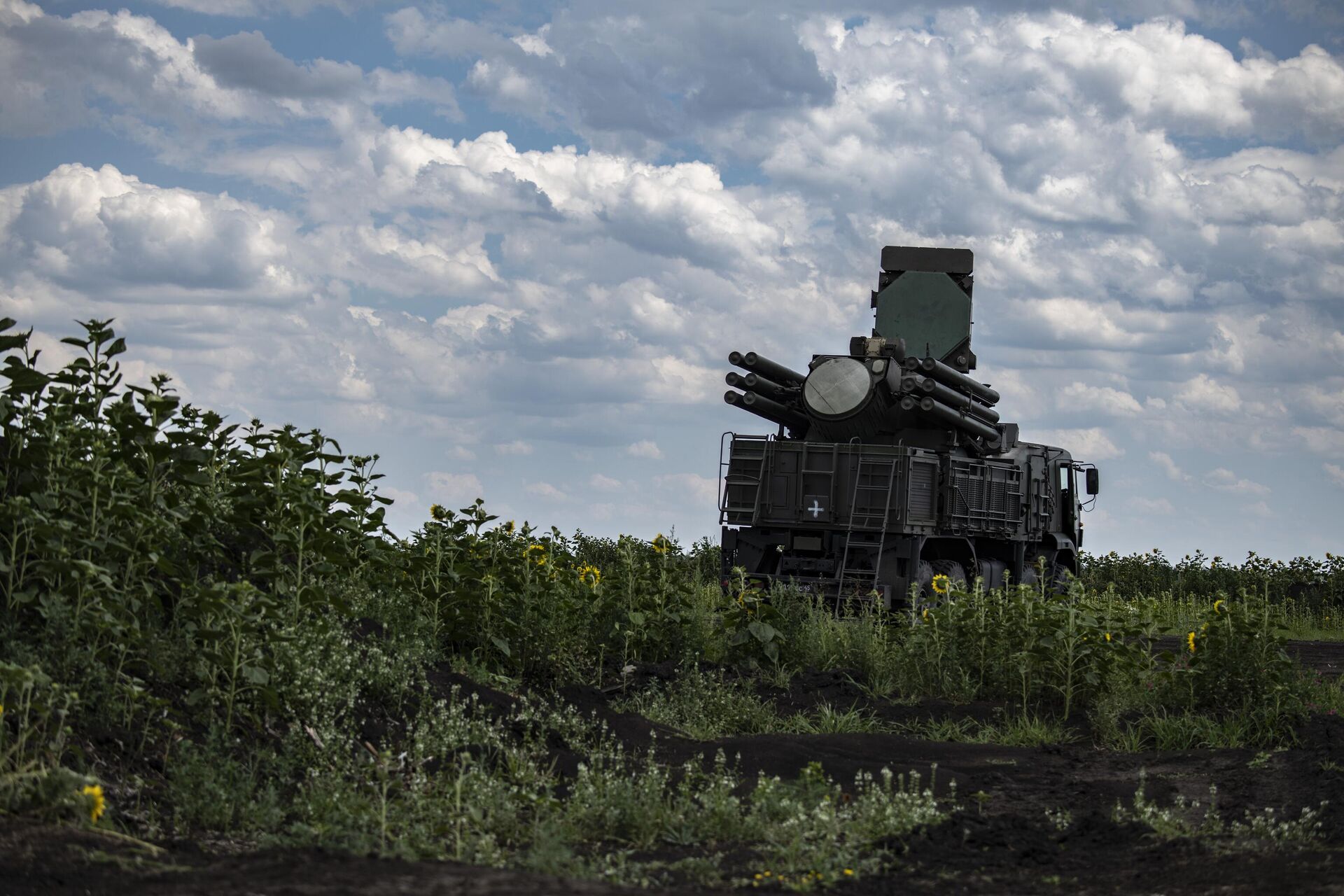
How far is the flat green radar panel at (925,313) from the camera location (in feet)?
66.4

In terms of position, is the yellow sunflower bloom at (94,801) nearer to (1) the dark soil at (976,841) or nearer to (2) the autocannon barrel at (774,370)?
(1) the dark soil at (976,841)

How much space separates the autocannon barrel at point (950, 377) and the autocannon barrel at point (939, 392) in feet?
0.30

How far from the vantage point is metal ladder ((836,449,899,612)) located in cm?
1725

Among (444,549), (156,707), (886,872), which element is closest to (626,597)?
(444,549)

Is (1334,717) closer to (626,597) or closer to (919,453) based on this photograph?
(626,597)

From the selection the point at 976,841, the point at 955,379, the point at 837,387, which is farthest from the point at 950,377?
the point at 976,841

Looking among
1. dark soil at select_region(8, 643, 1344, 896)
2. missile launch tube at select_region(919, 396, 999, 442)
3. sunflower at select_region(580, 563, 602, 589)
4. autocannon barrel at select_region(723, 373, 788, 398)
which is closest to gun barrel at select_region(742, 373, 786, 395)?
autocannon barrel at select_region(723, 373, 788, 398)

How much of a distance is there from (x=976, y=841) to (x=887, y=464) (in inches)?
434

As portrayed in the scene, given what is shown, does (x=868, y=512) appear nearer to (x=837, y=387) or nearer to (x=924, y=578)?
(x=924, y=578)

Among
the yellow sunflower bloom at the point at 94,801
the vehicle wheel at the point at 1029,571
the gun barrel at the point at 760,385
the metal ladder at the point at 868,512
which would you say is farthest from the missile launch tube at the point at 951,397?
the yellow sunflower bloom at the point at 94,801

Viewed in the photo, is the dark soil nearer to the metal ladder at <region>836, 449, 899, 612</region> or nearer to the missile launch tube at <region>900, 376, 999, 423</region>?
the metal ladder at <region>836, 449, 899, 612</region>

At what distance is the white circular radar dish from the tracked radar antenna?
1.85 meters

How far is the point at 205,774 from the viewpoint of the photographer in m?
6.63

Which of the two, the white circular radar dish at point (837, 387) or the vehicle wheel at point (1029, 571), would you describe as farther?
the vehicle wheel at point (1029, 571)
